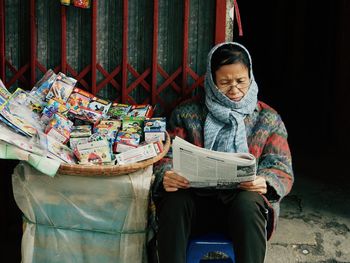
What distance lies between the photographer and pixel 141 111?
3285 millimetres

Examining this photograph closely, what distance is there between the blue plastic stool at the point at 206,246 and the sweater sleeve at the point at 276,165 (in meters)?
0.32

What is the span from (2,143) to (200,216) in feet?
3.46

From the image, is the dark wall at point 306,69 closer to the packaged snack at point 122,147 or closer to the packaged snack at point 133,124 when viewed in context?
the packaged snack at point 133,124

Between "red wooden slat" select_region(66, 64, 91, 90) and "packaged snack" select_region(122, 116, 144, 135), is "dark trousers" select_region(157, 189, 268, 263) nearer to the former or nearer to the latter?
"packaged snack" select_region(122, 116, 144, 135)

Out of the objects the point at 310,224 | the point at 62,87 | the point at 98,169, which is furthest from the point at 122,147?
the point at 310,224

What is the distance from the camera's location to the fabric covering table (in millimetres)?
2877

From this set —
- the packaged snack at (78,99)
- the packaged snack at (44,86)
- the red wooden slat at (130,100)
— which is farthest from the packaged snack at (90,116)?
the red wooden slat at (130,100)

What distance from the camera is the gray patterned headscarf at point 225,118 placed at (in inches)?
121

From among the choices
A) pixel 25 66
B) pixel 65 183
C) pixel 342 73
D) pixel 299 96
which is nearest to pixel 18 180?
pixel 65 183

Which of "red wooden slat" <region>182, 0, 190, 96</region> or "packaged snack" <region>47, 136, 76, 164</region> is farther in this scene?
"red wooden slat" <region>182, 0, 190, 96</region>

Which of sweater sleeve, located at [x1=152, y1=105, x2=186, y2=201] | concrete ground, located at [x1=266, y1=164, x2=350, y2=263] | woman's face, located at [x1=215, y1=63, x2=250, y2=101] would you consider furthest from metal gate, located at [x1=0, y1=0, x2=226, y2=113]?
concrete ground, located at [x1=266, y1=164, x2=350, y2=263]

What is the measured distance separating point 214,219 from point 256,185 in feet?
1.02

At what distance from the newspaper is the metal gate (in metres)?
0.90

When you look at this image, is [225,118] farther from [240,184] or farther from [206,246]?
[206,246]
